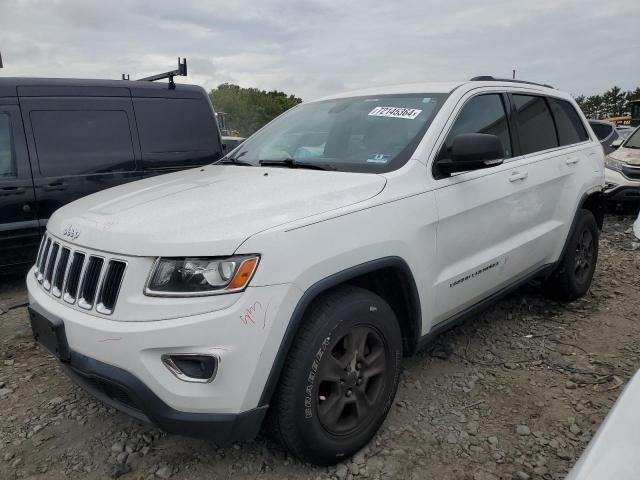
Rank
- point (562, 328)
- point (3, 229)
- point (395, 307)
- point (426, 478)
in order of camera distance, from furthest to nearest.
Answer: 1. point (3, 229)
2. point (562, 328)
3. point (395, 307)
4. point (426, 478)

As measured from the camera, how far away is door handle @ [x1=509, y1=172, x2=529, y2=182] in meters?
3.19

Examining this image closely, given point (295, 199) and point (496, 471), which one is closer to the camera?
point (295, 199)

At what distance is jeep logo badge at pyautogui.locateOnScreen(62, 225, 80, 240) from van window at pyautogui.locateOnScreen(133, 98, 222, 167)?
3283mm

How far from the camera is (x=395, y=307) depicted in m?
2.58

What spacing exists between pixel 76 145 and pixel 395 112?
3442 millimetres

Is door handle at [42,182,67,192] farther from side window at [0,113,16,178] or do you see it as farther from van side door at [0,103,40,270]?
side window at [0,113,16,178]

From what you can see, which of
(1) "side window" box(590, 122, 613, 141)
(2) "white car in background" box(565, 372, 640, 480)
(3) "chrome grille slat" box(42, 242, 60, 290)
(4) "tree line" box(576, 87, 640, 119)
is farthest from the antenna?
(4) "tree line" box(576, 87, 640, 119)

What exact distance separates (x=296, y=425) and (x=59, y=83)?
437 centimetres

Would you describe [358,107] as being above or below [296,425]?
above

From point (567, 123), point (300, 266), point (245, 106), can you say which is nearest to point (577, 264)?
point (567, 123)

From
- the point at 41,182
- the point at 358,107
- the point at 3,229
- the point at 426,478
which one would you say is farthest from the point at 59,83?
the point at 426,478

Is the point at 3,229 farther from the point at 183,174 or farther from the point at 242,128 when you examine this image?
the point at 242,128

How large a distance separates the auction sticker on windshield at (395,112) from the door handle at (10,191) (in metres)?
3.42

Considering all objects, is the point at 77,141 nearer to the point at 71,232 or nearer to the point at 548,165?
the point at 71,232
